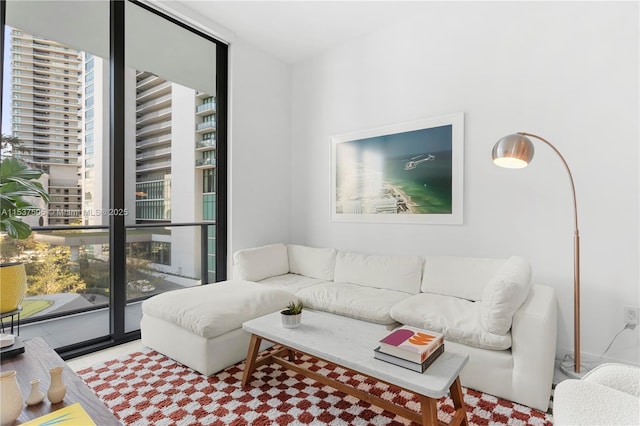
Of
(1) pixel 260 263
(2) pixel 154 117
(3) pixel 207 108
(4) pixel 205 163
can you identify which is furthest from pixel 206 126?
(1) pixel 260 263

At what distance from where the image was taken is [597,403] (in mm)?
967

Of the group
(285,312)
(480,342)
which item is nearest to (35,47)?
(285,312)

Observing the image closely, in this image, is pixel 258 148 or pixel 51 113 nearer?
pixel 51 113

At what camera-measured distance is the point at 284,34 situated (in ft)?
11.5

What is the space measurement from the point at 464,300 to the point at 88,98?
3.45m

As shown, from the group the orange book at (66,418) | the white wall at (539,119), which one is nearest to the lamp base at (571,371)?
the white wall at (539,119)

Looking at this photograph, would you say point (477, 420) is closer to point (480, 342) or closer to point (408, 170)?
point (480, 342)

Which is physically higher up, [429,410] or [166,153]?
[166,153]

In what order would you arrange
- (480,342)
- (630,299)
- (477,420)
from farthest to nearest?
(630,299), (480,342), (477,420)

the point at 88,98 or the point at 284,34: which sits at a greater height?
the point at 284,34

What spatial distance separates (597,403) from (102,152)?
343 cm

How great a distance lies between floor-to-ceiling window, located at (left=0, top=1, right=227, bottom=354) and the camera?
255 centimetres

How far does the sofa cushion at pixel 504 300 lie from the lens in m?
1.84

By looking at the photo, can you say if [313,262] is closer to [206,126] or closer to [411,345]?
[206,126]
